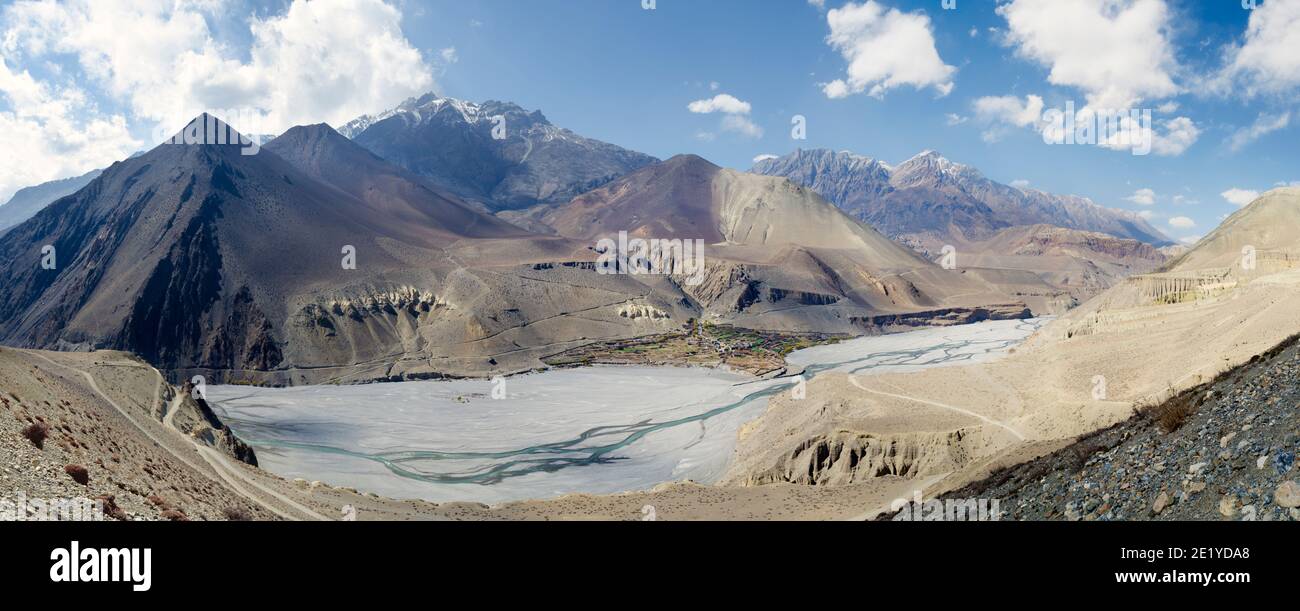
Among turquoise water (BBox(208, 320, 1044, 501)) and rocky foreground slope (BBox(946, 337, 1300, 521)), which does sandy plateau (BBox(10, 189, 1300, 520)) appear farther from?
turquoise water (BBox(208, 320, 1044, 501))

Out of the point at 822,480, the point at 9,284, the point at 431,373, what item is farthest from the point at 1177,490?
the point at 9,284

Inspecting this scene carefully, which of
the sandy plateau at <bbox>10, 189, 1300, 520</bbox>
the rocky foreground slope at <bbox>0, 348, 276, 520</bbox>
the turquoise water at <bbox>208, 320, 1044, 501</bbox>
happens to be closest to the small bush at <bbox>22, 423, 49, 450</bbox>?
the rocky foreground slope at <bbox>0, 348, 276, 520</bbox>

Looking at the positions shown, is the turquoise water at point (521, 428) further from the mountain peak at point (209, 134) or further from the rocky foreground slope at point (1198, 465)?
the mountain peak at point (209, 134)

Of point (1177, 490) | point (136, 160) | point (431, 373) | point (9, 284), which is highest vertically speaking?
point (136, 160)

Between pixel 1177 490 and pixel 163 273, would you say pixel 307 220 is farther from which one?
pixel 1177 490
